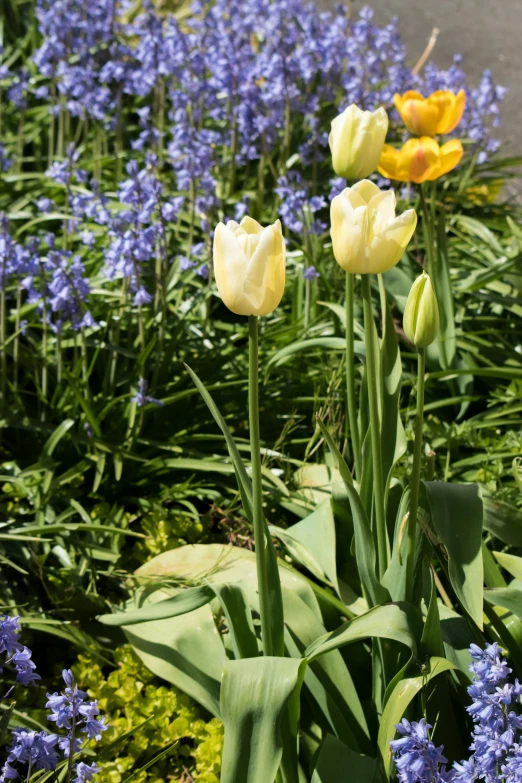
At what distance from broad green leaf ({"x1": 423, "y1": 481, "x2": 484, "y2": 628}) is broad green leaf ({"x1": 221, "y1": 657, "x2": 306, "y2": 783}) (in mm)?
364

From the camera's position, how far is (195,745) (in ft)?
6.82

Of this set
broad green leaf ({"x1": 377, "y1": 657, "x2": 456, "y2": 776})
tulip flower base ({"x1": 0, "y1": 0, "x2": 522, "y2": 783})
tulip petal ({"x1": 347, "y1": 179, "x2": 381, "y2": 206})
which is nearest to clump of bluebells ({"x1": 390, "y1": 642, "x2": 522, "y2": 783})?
tulip flower base ({"x1": 0, "y1": 0, "x2": 522, "y2": 783})

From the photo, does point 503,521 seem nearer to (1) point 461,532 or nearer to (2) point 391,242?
(1) point 461,532

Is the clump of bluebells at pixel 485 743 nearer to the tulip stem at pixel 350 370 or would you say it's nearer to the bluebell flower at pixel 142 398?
the tulip stem at pixel 350 370

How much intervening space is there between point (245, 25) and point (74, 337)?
2262 millimetres

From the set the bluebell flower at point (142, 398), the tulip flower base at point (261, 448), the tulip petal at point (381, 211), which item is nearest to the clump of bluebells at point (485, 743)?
the tulip flower base at point (261, 448)

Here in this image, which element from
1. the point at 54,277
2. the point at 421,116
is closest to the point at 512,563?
the point at 421,116

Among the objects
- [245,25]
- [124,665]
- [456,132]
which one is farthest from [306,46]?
[124,665]

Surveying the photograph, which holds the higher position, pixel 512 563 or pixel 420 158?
pixel 420 158

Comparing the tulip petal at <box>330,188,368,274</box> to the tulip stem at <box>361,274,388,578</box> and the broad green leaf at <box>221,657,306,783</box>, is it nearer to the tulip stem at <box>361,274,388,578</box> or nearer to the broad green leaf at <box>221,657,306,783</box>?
the tulip stem at <box>361,274,388,578</box>

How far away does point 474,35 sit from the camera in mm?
7473

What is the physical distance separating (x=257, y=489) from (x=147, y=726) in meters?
0.85

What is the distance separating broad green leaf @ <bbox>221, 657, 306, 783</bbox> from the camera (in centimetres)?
150

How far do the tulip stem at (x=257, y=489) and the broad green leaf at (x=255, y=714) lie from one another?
0.32 ft
